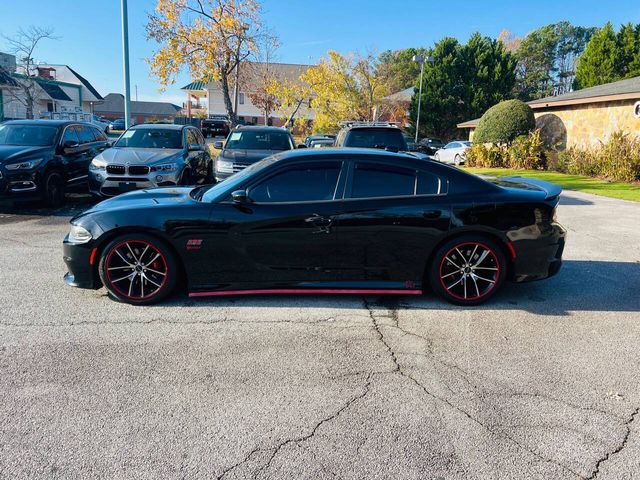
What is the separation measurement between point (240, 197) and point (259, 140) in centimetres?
704

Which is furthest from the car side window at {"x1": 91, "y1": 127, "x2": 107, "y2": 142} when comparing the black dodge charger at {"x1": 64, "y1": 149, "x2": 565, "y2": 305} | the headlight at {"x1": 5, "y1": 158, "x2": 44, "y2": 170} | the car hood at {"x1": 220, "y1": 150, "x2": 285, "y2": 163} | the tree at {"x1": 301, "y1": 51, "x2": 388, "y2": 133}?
the tree at {"x1": 301, "y1": 51, "x2": 388, "y2": 133}

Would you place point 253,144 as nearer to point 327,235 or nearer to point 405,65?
point 327,235

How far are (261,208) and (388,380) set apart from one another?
2.07m

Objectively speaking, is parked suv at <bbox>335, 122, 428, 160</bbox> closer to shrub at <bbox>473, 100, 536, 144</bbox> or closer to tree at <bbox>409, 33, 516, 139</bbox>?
shrub at <bbox>473, 100, 536, 144</bbox>

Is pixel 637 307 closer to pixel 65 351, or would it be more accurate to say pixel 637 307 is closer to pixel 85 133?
pixel 65 351

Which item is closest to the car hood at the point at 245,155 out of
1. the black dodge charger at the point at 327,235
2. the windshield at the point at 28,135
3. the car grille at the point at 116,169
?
the car grille at the point at 116,169

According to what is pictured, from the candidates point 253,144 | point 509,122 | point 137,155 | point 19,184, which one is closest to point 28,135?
point 19,184

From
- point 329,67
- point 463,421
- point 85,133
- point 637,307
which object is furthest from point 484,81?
point 463,421

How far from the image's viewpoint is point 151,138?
35.1 feet

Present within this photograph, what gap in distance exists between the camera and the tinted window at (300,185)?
4609 mm

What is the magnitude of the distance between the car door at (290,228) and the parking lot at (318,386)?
1.30ft

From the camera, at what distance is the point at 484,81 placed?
131ft

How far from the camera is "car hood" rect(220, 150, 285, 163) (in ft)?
32.7

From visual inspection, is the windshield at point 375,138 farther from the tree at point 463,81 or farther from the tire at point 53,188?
the tree at point 463,81
